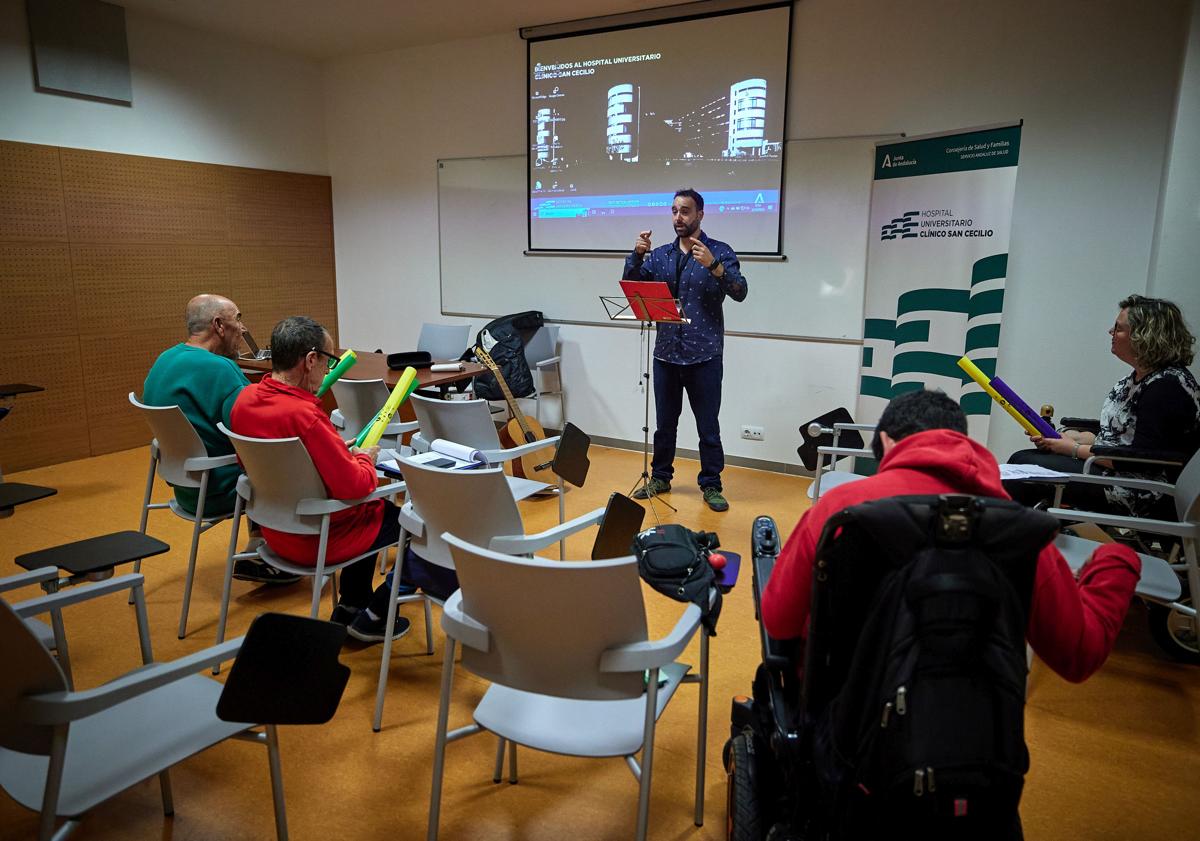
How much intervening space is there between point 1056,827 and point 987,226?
117 inches

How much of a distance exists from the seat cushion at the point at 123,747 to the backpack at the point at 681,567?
969 mm

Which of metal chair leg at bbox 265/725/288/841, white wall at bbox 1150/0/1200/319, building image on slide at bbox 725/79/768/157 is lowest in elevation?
metal chair leg at bbox 265/725/288/841

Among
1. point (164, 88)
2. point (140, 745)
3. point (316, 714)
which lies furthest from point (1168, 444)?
point (164, 88)

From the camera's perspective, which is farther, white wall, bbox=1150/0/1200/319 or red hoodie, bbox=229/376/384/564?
white wall, bbox=1150/0/1200/319

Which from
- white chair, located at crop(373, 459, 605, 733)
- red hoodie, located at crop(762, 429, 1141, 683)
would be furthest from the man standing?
red hoodie, located at crop(762, 429, 1141, 683)

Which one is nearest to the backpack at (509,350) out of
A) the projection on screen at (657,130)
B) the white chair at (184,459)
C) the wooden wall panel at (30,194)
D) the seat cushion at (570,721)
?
the projection on screen at (657,130)

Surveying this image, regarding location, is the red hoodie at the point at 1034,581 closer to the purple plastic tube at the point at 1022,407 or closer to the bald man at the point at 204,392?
the purple plastic tube at the point at 1022,407

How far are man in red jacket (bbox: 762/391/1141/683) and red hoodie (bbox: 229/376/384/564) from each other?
154 centimetres

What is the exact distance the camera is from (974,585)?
1.22 m

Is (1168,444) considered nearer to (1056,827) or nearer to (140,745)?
(1056,827)

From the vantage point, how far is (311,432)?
2.50m

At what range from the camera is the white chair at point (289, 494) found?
2.44 m

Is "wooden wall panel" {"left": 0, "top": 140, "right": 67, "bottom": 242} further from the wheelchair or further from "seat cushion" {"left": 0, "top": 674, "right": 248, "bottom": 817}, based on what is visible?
the wheelchair

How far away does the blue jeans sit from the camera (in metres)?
4.43
